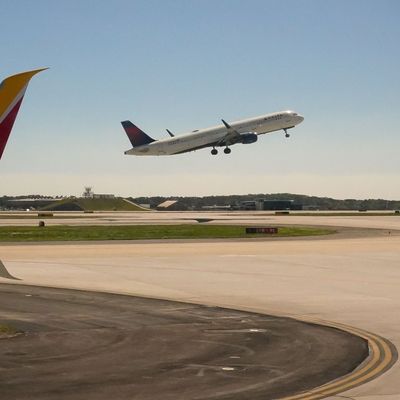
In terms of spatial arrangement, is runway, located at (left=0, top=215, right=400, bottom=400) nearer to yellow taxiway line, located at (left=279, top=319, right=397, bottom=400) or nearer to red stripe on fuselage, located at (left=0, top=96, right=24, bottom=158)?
yellow taxiway line, located at (left=279, top=319, right=397, bottom=400)

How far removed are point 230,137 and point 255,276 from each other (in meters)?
101

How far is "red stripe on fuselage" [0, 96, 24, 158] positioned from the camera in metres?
16.8

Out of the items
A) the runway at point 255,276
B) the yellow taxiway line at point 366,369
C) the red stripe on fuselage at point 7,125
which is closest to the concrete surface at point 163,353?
the yellow taxiway line at point 366,369

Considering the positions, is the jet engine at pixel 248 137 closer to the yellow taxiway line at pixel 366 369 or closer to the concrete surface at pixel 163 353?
the concrete surface at pixel 163 353

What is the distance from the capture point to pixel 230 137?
136750 millimetres

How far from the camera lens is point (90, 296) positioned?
97.3 feet

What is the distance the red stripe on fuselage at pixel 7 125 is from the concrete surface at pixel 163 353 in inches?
198

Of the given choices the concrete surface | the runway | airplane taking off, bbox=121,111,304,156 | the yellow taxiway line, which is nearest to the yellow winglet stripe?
the concrete surface

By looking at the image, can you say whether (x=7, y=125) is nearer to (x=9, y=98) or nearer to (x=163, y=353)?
(x=9, y=98)

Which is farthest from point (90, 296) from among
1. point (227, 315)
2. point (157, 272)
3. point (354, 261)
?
point (354, 261)

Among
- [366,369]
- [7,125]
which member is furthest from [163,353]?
[7,125]

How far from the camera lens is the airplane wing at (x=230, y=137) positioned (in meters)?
136

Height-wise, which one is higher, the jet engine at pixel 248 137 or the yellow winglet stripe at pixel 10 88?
the jet engine at pixel 248 137

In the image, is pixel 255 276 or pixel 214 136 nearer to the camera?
pixel 255 276
